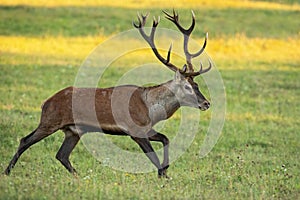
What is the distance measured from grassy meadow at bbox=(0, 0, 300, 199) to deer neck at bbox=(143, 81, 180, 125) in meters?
0.76

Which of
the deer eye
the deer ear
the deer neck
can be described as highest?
the deer ear

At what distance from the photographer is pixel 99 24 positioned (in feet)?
94.0

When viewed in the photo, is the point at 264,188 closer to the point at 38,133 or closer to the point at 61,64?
the point at 38,133

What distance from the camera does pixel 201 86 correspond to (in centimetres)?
2027

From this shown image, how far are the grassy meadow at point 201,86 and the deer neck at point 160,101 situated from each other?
0.76 meters

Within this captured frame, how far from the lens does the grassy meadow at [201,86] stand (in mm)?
9117

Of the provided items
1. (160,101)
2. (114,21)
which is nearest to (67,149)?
(160,101)

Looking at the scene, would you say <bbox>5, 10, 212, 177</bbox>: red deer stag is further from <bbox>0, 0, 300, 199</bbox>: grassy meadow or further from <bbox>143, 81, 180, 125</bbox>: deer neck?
<bbox>0, 0, 300, 199</bbox>: grassy meadow

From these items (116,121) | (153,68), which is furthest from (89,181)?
(153,68)

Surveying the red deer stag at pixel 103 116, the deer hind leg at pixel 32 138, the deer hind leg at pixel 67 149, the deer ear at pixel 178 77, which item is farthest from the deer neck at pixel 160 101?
the deer hind leg at pixel 32 138

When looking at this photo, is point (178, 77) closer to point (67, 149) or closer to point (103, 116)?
point (103, 116)

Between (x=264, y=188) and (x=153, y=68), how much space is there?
12.8 m

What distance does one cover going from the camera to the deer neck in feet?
34.4

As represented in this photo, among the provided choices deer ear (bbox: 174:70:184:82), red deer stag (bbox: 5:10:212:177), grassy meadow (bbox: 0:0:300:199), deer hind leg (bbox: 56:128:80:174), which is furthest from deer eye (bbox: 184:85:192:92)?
deer hind leg (bbox: 56:128:80:174)
